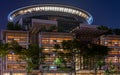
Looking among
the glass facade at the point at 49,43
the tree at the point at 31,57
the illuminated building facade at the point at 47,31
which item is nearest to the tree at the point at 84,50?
the illuminated building facade at the point at 47,31

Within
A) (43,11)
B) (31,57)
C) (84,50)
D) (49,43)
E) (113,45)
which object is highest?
(43,11)

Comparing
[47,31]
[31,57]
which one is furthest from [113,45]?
[31,57]

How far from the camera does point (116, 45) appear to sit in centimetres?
13088

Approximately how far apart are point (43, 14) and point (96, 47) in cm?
5867

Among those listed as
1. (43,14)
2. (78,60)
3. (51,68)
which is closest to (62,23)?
(43,14)

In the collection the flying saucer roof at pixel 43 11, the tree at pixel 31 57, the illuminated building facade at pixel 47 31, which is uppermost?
the flying saucer roof at pixel 43 11

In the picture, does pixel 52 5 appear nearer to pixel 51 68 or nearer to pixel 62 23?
pixel 62 23

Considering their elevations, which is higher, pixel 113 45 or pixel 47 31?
pixel 47 31

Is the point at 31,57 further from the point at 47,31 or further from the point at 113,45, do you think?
the point at 113,45

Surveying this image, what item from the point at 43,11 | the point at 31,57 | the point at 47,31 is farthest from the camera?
the point at 43,11

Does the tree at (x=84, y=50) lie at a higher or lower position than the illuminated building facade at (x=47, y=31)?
lower

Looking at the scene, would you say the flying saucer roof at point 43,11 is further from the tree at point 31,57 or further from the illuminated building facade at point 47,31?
the tree at point 31,57

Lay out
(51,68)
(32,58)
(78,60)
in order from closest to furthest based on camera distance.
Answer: (32,58), (78,60), (51,68)

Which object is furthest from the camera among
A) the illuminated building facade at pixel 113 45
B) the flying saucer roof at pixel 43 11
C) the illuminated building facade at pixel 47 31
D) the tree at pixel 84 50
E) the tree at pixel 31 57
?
the flying saucer roof at pixel 43 11
